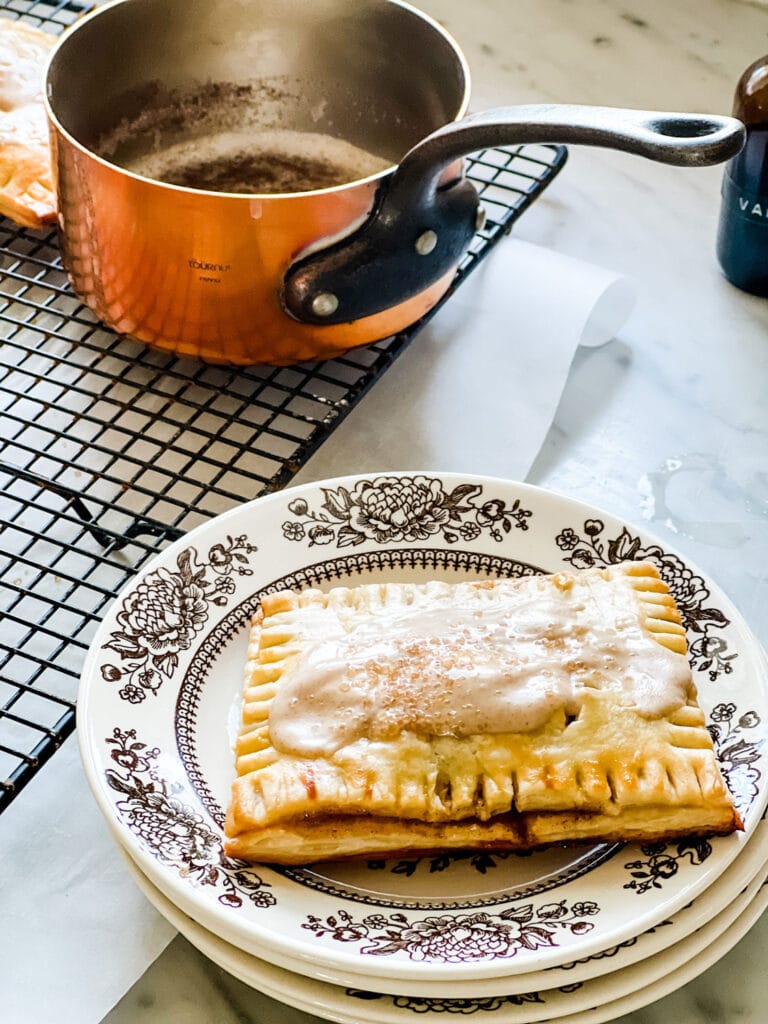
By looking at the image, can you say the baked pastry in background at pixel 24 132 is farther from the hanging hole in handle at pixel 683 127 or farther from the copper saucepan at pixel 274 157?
the hanging hole in handle at pixel 683 127

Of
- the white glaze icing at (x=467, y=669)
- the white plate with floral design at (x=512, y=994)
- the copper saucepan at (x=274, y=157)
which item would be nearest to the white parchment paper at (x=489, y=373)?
the copper saucepan at (x=274, y=157)

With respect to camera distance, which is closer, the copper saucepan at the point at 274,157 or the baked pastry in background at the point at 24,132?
the copper saucepan at the point at 274,157

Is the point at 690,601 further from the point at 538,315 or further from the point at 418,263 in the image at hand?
the point at 538,315

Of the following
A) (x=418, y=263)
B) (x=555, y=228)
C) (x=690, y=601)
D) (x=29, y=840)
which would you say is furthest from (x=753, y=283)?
(x=29, y=840)

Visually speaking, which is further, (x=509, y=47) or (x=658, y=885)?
(x=509, y=47)

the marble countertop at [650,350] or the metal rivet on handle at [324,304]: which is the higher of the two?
the metal rivet on handle at [324,304]

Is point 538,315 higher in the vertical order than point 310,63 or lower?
lower

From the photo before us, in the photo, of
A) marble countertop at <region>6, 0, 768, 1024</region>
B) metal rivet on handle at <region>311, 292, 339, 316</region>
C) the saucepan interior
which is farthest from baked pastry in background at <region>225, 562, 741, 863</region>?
the saucepan interior
